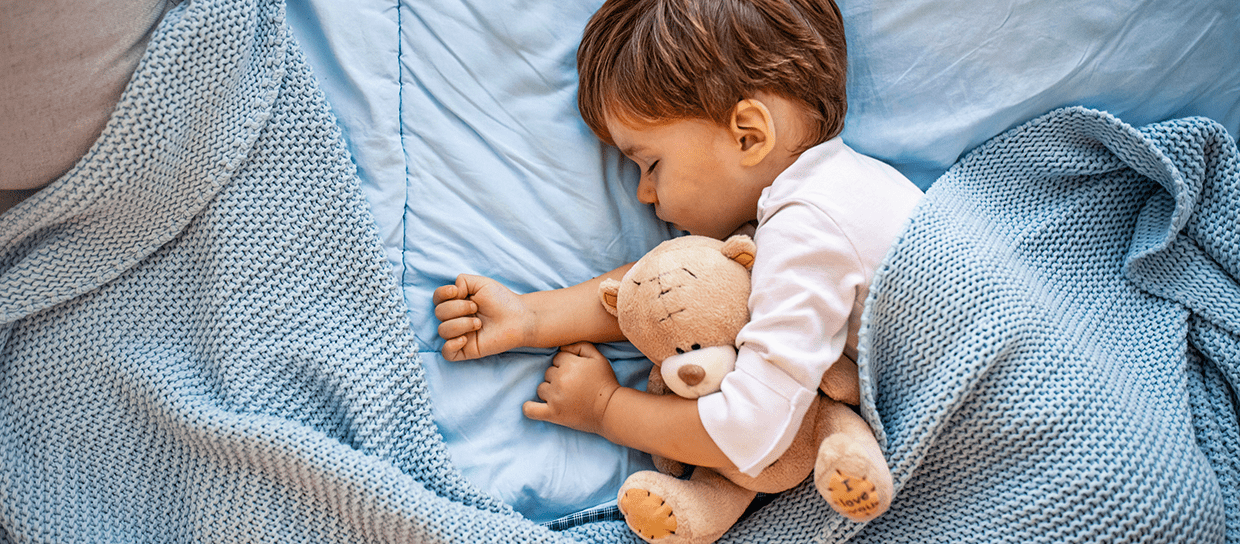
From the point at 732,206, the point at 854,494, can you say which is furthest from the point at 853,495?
the point at 732,206

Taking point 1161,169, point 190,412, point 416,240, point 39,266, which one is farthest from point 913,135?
point 39,266

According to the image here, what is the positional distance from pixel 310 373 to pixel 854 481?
599 millimetres

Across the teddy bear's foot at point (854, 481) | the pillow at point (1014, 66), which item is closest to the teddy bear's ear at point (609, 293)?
the teddy bear's foot at point (854, 481)

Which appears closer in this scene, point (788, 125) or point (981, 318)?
point (981, 318)

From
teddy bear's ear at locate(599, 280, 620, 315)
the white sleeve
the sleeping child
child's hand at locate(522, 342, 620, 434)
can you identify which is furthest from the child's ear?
child's hand at locate(522, 342, 620, 434)

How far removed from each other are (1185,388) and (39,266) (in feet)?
4.23

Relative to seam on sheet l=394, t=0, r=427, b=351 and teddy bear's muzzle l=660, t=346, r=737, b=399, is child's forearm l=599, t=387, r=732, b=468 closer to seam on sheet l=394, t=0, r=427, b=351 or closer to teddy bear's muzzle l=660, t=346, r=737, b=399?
teddy bear's muzzle l=660, t=346, r=737, b=399

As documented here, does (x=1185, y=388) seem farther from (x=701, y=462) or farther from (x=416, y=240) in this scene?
(x=416, y=240)

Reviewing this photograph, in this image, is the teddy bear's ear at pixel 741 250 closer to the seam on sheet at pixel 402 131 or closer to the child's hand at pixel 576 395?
the child's hand at pixel 576 395

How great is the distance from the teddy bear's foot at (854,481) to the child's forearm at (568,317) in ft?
1.10

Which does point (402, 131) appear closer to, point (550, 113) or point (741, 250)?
point (550, 113)

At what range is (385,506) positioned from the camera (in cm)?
81

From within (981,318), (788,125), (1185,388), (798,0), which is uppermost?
(798,0)

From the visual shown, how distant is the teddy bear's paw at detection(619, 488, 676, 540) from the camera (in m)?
0.81
